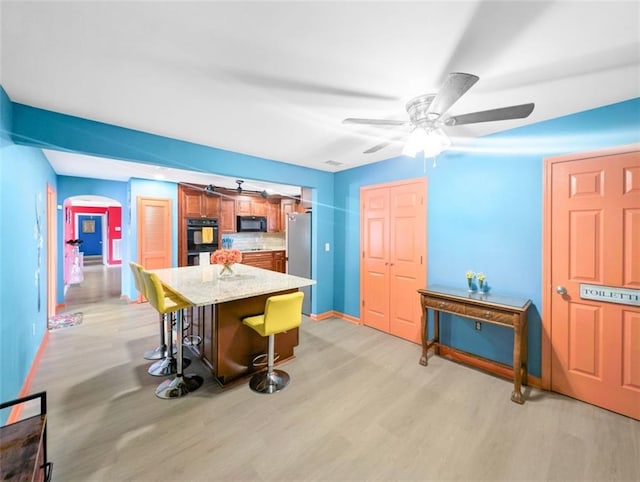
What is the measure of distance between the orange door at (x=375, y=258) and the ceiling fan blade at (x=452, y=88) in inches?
87.2

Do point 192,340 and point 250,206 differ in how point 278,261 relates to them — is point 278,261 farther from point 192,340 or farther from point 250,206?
point 192,340

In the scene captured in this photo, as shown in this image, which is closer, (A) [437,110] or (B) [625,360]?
(A) [437,110]

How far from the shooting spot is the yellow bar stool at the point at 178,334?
91.7 inches

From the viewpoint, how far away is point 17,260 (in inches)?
89.0

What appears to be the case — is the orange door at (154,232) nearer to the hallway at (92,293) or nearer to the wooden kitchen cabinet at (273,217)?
the hallway at (92,293)

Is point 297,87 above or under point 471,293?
above

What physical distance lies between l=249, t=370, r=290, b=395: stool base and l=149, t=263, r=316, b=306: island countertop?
2.77 feet

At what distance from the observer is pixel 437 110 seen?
1.63 metres

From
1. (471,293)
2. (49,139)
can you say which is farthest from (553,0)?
(49,139)

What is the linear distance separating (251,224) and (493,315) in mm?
5523

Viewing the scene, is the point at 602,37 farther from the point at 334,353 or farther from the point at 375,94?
the point at 334,353

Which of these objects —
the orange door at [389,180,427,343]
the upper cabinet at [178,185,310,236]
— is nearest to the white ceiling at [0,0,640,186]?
the orange door at [389,180,427,343]

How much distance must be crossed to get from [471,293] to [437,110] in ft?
6.53

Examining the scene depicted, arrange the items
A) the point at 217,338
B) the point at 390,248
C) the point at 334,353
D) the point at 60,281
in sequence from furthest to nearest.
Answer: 1. the point at 60,281
2. the point at 390,248
3. the point at 334,353
4. the point at 217,338
